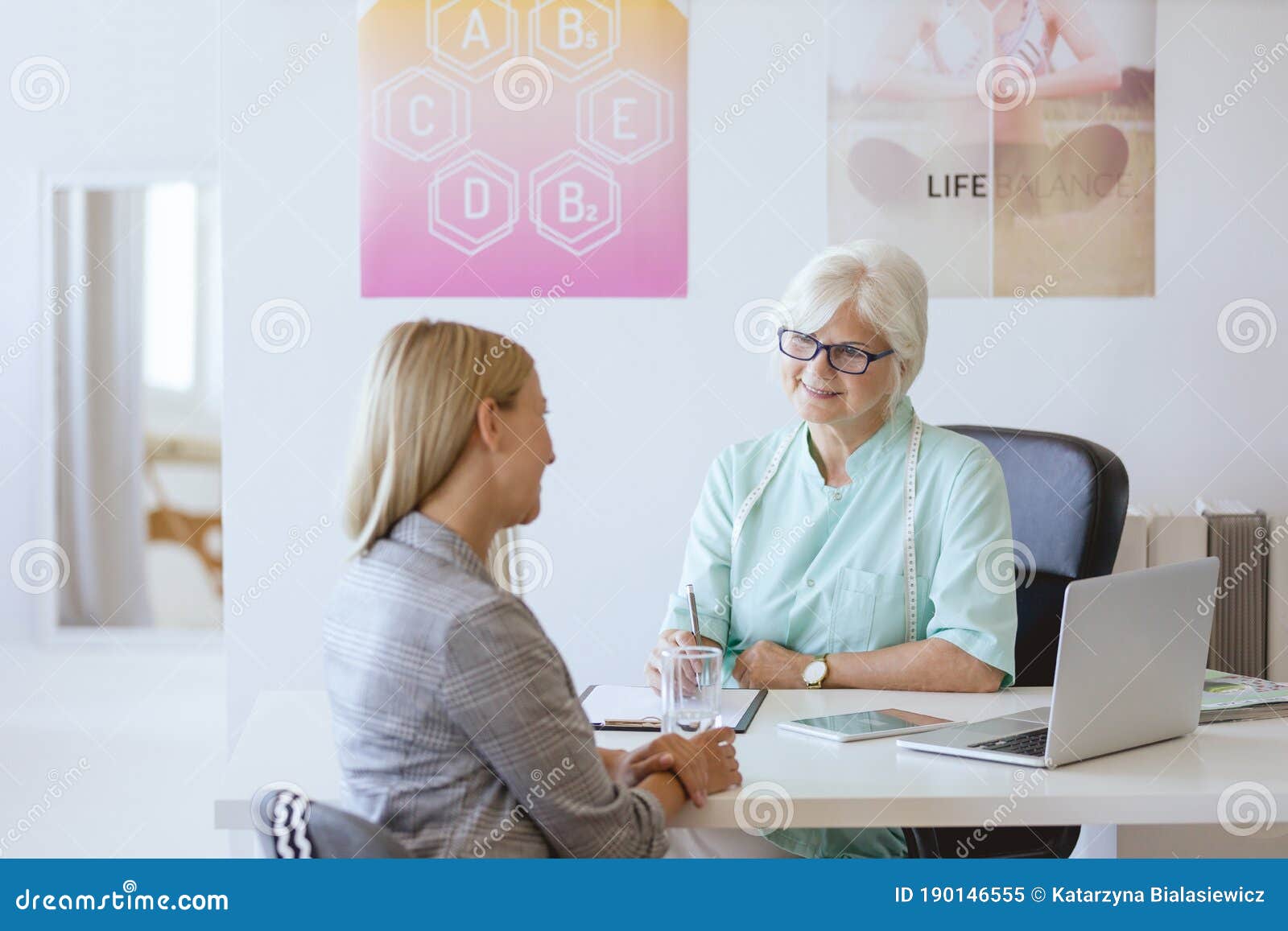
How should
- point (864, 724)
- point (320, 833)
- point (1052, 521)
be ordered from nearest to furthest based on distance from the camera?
point (320, 833) → point (864, 724) → point (1052, 521)

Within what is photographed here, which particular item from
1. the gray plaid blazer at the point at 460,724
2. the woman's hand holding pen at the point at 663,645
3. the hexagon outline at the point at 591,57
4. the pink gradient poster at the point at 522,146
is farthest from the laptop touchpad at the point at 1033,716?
the hexagon outline at the point at 591,57

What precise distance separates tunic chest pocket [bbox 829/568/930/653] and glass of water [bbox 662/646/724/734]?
0.55 m

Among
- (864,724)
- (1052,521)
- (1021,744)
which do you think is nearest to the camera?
(1021,744)

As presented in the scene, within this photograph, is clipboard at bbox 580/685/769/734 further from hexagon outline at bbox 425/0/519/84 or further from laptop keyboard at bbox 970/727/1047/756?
hexagon outline at bbox 425/0/519/84

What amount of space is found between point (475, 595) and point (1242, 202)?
242 centimetres

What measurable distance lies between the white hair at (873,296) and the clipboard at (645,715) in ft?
2.12

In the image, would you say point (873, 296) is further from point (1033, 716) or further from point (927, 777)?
point (927, 777)

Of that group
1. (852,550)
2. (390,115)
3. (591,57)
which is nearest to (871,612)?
(852,550)

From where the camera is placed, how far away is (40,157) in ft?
16.9

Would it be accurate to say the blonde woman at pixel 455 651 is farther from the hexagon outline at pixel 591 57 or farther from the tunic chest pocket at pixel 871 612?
the hexagon outline at pixel 591 57

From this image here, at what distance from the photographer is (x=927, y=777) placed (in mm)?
1517

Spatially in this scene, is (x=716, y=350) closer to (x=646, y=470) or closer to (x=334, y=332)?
(x=646, y=470)

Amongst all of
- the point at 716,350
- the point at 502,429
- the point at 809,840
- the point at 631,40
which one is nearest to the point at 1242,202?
the point at 716,350

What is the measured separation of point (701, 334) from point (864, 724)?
4.91ft
